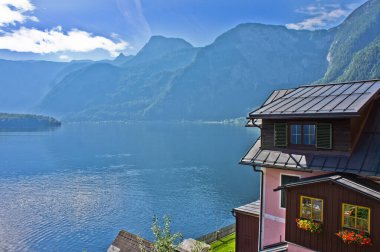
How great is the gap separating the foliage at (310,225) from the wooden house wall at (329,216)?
0.77ft

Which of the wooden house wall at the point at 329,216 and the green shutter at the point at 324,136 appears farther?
the green shutter at the point at 324,136

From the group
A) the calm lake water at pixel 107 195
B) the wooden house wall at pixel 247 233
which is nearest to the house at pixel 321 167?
the wooden house wall at pixel 247 233

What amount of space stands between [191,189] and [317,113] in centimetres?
6721

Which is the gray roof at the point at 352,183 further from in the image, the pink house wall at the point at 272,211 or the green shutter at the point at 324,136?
the pink house wall at the point at 272,211

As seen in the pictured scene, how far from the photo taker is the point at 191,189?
83062 millimetres

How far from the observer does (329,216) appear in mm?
16344

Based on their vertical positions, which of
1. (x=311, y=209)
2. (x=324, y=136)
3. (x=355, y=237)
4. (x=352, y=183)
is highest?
(x=324, y=136)

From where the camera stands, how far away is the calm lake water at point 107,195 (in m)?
54.7

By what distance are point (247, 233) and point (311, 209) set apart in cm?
836

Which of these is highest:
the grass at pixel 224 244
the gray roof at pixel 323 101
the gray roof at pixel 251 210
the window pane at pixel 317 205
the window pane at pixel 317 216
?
the gray roof at pixel 323 101

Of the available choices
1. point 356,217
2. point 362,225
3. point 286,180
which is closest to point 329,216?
point 356,217

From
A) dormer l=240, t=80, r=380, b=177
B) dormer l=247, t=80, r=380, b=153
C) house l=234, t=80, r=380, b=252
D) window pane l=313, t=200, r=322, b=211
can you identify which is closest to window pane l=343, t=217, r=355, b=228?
house l=234, t=80, r=380, b=252

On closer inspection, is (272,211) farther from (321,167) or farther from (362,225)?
(362,225)

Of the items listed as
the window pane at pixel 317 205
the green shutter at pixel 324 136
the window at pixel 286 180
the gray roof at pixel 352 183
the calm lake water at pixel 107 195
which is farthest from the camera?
the calm lake water at pixel 107 195
